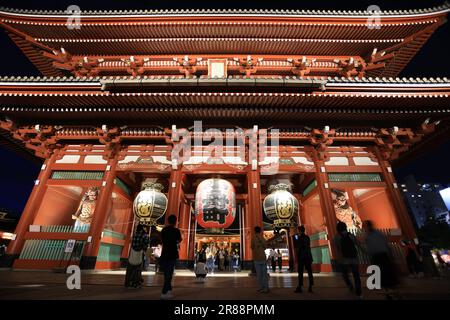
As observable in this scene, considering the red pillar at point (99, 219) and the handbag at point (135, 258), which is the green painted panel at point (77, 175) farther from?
the handbag at point (135, 258)

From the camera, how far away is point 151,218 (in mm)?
9977

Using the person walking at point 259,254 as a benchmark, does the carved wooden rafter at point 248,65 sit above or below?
above

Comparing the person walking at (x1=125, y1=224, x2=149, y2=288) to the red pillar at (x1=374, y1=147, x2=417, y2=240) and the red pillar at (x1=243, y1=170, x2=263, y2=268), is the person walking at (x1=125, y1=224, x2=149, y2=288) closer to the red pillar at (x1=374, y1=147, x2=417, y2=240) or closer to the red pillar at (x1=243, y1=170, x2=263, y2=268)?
the red pillar at (x1=243, y1=170, x2=263, y2=268)

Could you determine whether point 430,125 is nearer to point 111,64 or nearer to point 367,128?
point 367,128

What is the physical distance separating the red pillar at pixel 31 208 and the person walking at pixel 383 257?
1189cm

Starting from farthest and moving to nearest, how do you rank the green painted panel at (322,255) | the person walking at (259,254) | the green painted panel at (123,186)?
the green painted panel at (123,186), the green painted panel at (322,255), the person walking at (259,254)

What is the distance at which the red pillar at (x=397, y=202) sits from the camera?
9664 millimetres

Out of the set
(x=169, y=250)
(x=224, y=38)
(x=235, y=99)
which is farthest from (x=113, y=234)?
(x=224, y=38)

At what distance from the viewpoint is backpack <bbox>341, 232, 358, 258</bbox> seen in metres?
5.07

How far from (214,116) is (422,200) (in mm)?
96199

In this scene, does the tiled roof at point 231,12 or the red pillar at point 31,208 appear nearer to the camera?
the red pillar at point 31,208

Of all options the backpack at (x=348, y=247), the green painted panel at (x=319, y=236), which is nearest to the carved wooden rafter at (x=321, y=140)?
the green painted panel at (x=319, y=236)
